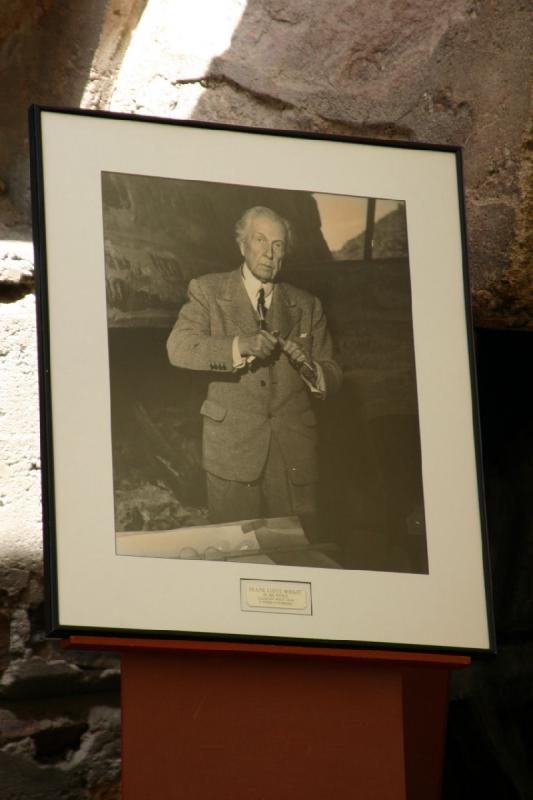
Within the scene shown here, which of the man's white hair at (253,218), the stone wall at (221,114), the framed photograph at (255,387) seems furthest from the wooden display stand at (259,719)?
the man's white hair at (253,218)

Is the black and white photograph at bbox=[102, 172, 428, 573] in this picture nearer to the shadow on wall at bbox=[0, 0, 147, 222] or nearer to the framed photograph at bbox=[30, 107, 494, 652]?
the framed photograph at bbox=[30, 107, 494, 652]

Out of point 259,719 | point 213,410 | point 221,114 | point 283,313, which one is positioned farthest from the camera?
point 221,114

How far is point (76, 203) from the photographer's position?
216 centimetres

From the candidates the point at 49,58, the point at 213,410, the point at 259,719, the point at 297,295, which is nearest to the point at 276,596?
the point at 259,719

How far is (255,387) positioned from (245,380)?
2 cm

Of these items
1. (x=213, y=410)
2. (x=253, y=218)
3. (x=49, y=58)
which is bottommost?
(x=213, y=410)

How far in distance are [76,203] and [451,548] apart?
864 millimetres

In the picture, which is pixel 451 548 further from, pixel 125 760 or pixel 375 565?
pixel 125 760

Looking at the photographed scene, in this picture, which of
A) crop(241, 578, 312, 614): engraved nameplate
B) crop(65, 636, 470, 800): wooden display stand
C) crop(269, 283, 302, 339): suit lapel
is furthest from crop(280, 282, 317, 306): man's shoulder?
crop(65, 636, 470, 800): wooden display stand

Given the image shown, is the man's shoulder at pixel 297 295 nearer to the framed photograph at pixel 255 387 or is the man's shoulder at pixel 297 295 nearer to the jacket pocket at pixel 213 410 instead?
the framed photograph at pixel 255 387

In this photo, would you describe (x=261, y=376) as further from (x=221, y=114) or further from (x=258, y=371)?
(x=221, y=114)

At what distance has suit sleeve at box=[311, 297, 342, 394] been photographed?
7.45 ft

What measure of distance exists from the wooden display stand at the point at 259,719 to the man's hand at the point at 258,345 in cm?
52

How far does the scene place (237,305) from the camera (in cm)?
226
